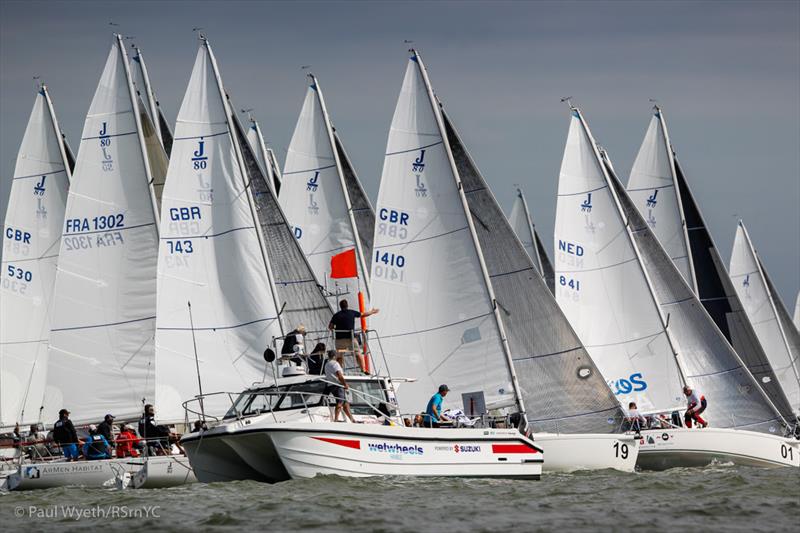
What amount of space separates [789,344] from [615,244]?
1640 centimetres

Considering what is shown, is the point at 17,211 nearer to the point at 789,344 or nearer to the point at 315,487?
the point at 315,487

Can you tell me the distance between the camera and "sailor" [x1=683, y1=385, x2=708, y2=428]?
3106 centimetres

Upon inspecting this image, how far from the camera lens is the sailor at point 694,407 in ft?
102

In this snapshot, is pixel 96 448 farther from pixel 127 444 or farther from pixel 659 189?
pixel 659 189

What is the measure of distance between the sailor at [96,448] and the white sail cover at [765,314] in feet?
88.1

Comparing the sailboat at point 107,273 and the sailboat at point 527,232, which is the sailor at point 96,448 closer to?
the sailboat at point 107,273

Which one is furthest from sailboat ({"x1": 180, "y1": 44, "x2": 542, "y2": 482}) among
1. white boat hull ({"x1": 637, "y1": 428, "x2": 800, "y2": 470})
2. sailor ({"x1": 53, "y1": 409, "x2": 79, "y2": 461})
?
white boat hull ({"x1": 637, "y1": 428, "x2": 800, "y2": 470})

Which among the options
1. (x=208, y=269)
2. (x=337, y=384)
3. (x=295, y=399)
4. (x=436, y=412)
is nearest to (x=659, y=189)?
(x=208, y=269)

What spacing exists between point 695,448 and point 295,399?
947 centimetres

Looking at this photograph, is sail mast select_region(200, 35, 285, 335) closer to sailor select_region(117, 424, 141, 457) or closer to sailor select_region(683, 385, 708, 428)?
sailor select_region(117, 424, 141, 457)

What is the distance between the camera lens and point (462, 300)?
2927 cm

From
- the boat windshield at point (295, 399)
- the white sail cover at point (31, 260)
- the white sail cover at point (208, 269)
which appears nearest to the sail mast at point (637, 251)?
the white sail cover at point (208, 269)

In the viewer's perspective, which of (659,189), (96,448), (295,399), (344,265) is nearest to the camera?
(295,399)

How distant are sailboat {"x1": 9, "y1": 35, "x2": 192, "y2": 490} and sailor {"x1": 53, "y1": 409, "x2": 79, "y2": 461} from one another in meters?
4.08
